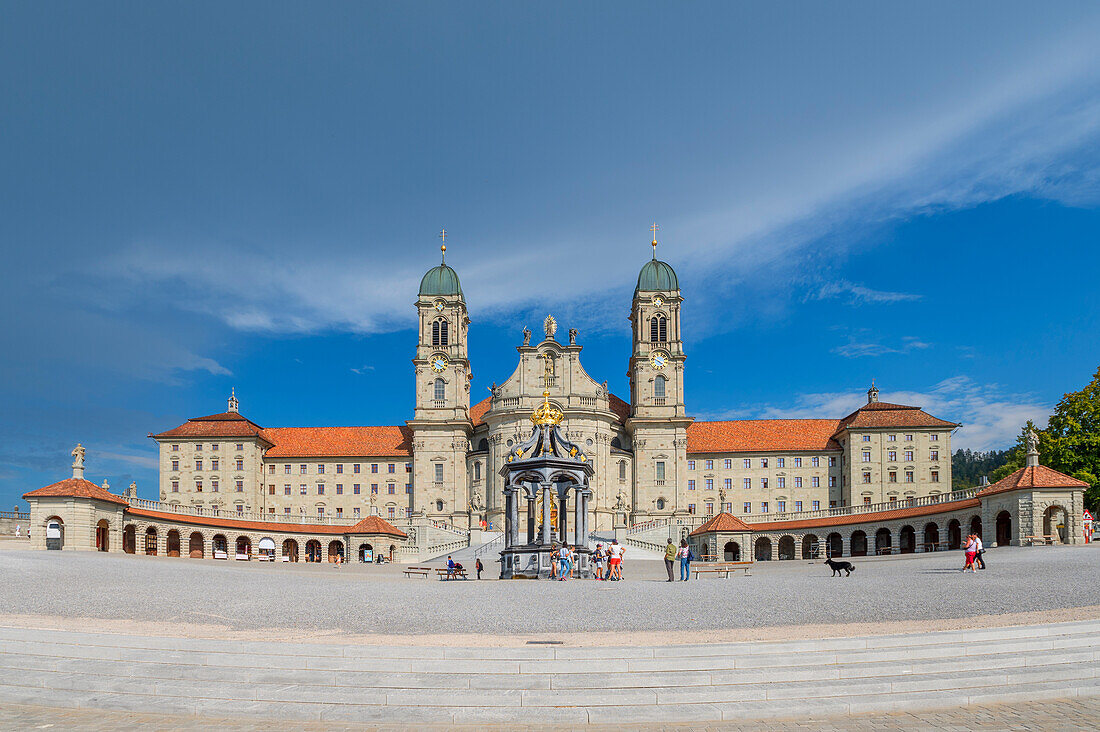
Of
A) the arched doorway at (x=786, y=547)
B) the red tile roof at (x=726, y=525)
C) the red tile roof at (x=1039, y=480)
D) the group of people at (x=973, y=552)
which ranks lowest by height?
the arched doorway at (x=786, y=547)

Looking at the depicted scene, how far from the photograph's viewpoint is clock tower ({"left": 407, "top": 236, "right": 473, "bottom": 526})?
9838cm

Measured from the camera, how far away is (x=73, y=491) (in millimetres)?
57094

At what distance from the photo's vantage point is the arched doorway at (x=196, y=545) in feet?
248

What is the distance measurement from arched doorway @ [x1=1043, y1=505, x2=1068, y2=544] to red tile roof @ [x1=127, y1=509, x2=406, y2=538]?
158ft

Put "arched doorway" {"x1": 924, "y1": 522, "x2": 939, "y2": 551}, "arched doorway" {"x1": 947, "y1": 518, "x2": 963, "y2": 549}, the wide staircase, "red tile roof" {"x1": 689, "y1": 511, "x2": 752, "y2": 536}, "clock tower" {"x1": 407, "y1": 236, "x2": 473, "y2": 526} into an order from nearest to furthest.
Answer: the wide staircase < "arched doorway" {"x1": 947, "y1": 518, "x2": 963, "y2": 549} < "arched doorway" {"x1": 924, "y1": 522, "x2": 939, "y2": 551} < "red tile roof" {"x1": 689, "y1": 511, "x2": 752, "y2": 536} < "clock tower" {"x1": 407, "y1": 236, "x2": 473, "y2": 526}

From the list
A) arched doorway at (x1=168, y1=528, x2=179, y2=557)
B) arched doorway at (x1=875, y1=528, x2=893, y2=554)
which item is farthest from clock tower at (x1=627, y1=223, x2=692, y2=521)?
arched doorway at (x1=168, y1=528, x2=179, y2=557)

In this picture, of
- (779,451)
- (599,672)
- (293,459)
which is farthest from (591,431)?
(599,672)

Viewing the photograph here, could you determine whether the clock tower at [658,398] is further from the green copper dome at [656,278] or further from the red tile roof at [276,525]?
the red tile roof at [276,525]

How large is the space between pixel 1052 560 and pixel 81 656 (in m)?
36.1

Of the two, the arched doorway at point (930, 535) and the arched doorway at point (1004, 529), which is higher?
the arched doorway at point (1004, 529)

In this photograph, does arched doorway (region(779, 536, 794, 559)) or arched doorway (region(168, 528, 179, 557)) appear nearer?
arched doorway (region(168, 528, 179, 557))

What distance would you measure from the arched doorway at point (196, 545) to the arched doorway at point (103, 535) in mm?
12942

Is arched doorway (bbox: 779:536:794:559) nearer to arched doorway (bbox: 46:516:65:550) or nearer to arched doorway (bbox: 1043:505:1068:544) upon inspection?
arched doorway (bbox: 1043:505:1068:544)

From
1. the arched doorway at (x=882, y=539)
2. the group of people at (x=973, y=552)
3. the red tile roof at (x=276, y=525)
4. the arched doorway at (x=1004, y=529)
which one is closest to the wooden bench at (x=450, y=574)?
the group of people at (x=973, y=552)
